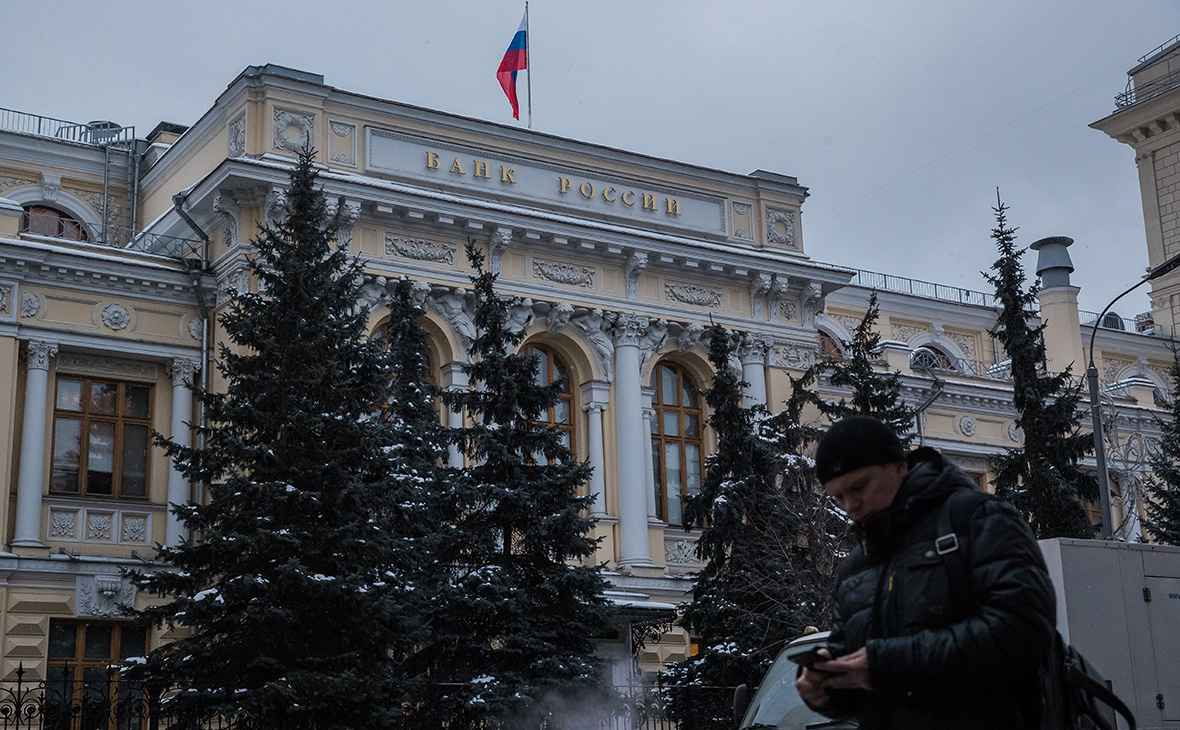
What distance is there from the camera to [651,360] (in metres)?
29.0

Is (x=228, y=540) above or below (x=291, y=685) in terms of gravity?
above

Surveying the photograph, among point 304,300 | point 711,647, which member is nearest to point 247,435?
point 304,300

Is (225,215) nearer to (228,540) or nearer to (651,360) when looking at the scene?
(651,360)

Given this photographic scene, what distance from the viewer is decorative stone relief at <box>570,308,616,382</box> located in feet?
92.5

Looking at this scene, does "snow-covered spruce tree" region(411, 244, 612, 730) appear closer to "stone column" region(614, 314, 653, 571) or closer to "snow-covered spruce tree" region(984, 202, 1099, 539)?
"stone column" region(614, 314, 653, 571)

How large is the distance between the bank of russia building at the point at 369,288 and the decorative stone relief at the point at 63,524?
0.04 meters

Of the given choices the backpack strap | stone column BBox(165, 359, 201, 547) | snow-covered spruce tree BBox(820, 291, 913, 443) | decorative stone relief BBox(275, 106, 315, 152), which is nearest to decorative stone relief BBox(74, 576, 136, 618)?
stone column BBox(165, 359, 201, 547)

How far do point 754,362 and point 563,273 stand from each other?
4790 millimetres

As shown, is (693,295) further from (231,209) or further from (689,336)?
(231,209)

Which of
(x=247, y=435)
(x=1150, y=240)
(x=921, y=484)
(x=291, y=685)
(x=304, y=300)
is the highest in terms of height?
(x=1150, y=240)

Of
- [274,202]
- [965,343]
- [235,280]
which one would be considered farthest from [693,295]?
[965,343]

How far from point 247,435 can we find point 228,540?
2.07 metres

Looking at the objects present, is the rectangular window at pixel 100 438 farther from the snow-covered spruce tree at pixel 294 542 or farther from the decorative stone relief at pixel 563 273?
the snow-covered spruce tree at pixel 294 542

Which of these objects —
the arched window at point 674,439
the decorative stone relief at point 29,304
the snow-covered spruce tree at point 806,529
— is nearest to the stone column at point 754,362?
the arched window at point 674,439
